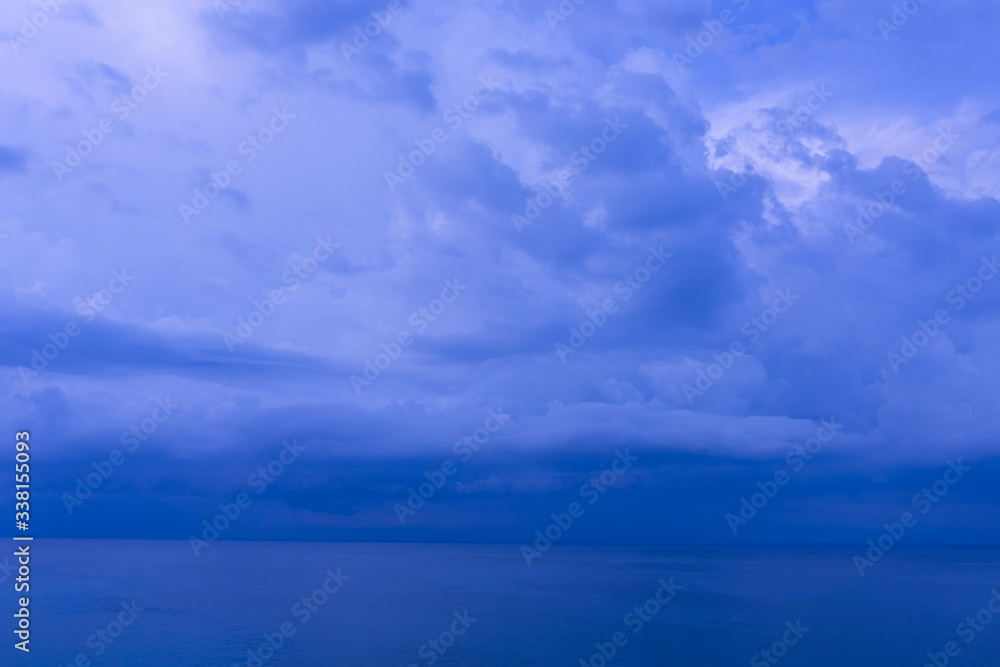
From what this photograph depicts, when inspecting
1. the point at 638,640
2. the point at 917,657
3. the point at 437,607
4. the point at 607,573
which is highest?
the point at 607,573

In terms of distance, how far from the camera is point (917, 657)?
5041 centimetres

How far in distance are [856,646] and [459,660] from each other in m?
30.0

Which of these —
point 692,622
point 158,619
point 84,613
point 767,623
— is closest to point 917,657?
point 767,623

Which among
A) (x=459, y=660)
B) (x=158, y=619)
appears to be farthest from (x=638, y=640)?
(x=158, y=619)

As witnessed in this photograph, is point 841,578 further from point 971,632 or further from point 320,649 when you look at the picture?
point 320,649

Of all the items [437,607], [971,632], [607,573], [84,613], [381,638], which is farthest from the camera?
[607,573]

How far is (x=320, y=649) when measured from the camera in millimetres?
49844

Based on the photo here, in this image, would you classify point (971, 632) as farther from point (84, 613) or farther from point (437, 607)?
point (84, 613)

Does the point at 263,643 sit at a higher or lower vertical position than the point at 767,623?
higher

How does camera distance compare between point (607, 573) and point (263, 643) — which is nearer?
point (263, 643)

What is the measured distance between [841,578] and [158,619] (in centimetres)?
10510

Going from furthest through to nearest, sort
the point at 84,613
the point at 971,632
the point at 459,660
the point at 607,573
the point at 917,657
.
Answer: the point at 607,573
the point at 84,613
the point at 971,632
the point at 917,657
the point at 459,660

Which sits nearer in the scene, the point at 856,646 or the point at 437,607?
the point at 856,646

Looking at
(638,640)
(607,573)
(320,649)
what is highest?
(607,573)
